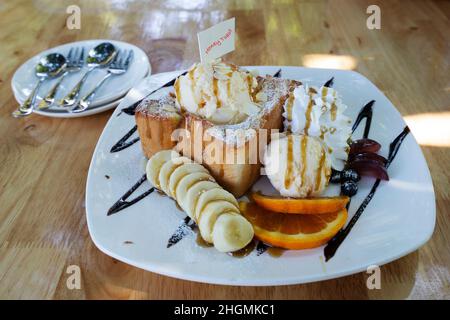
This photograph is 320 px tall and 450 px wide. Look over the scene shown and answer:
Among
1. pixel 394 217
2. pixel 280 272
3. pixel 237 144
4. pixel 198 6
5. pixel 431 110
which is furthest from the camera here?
pixel 198 6

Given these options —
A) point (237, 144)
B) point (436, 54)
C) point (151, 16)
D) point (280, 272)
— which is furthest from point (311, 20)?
point (280, 272)

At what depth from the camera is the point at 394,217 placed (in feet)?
3.52

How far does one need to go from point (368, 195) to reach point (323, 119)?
30 centimetres

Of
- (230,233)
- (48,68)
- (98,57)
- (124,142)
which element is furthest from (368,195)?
(48,68)

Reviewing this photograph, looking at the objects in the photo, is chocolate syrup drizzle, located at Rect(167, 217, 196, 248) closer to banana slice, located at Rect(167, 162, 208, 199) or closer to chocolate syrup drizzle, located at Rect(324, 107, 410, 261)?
banana slice, located at Rect(167, 162, 208, 199)

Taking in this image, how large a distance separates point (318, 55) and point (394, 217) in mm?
1152

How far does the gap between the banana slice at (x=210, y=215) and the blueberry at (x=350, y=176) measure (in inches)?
14.5

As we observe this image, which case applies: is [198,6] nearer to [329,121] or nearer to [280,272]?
[329,121]

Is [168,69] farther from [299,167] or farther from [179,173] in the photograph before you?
[299,167]

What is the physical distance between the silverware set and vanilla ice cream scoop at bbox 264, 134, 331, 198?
2.71 ft

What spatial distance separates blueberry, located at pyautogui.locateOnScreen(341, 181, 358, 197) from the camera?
3.88 ft

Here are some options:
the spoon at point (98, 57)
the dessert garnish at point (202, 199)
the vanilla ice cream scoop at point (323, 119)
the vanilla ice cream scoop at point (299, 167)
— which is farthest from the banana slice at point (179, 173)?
the spoon at point (98, 57)

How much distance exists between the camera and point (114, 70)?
1785 mm

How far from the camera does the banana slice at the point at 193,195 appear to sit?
1090 millimetres
